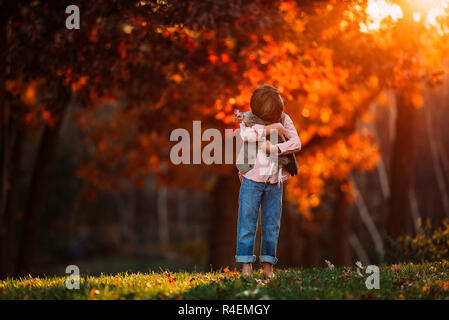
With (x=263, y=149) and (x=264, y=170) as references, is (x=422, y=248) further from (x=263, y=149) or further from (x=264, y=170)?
(x=263, y=149)

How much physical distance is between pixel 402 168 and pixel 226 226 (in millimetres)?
4403

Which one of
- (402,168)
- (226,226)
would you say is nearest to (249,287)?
(226,226)

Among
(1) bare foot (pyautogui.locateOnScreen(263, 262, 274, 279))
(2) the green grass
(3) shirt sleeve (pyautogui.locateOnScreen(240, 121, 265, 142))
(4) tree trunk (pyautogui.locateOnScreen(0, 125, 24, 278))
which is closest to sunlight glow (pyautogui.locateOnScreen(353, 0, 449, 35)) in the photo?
(3) shirt sleeve (pyautogui.locateOnScreen(240, 121, 265, 142))

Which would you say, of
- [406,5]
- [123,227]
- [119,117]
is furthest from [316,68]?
[123,227]

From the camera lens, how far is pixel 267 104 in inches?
225

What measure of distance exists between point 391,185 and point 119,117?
7945mm

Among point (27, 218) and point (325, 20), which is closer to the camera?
point (325, 20)

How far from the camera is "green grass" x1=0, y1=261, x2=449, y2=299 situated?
497 centimetres

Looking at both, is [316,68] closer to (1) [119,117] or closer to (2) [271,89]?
(2) [271,89]

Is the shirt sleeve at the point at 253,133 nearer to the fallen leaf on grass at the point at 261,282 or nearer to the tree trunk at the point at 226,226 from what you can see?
the fallen leaf on grass at the point at 261,282

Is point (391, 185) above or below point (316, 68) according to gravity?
below

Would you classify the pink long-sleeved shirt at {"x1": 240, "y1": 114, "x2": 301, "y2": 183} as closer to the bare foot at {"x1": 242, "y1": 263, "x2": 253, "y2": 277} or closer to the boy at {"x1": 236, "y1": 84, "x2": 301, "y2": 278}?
the boy at {"x1": 236, "y1": 84, "x2": 301, "y2": 278}

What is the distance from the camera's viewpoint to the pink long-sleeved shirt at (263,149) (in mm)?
5730

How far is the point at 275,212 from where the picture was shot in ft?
19.3
